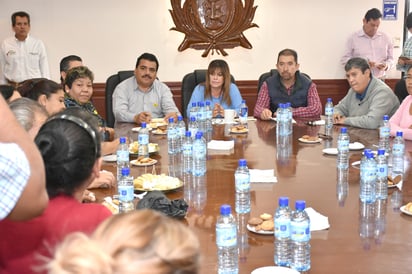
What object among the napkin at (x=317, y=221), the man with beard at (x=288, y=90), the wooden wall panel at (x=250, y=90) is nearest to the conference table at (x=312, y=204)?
the napkin at (x=317, y=221)

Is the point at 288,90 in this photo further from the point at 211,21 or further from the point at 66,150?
the point at 66,150

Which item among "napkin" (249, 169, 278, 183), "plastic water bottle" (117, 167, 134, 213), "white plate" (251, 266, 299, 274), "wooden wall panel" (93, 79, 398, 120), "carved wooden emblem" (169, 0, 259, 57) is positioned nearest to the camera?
"white plate" (251, 266, 299, 274)

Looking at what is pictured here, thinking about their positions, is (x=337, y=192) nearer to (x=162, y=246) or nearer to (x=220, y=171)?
(x=220, y=171)

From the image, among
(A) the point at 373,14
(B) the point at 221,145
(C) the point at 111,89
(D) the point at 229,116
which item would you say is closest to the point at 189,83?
(C) the point at 111,89

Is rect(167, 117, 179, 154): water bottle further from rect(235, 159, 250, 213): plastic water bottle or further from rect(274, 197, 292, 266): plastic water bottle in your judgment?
rect(274, 197, 292, 266): plastic water bottle

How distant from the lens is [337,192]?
266cm

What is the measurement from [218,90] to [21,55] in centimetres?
251

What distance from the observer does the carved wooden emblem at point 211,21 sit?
6.82 m

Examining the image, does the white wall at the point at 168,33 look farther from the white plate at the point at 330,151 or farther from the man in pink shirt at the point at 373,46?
the white plate at the point at 330,151

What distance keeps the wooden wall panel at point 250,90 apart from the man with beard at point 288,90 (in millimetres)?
1747

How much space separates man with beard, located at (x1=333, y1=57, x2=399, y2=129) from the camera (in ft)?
14.7

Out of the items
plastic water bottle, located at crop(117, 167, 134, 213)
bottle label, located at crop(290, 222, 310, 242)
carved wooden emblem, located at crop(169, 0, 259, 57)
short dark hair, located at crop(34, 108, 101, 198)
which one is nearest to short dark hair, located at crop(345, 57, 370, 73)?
carved wooden emblem, located at crop(169, 0, 259, 57)

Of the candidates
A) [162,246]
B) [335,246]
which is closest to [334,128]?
[335,246]

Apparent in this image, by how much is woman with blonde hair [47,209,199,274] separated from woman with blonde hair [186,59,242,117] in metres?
4.26
